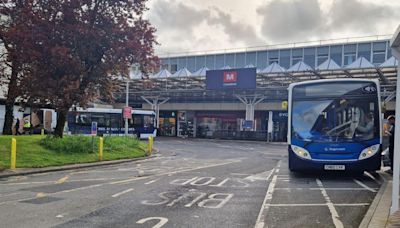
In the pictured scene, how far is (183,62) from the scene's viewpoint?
54.2 meters

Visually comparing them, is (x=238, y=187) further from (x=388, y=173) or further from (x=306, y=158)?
(x=388, y=173)

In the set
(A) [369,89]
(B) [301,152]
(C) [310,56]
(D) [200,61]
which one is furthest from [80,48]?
(D) [200,61]

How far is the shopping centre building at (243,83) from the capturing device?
37.9 metres

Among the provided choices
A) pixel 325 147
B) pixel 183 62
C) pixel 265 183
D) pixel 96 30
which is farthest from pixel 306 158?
pixel 183 62

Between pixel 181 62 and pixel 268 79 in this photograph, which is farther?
pixel 181 62

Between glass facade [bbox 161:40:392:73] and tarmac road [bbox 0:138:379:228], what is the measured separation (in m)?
28.2

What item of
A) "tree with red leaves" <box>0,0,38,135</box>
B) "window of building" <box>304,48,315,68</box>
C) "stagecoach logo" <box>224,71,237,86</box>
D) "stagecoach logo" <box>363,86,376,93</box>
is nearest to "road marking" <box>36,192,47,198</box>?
"stagecoach logo" <box>363,86,376,93</box>

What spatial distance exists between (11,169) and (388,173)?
41.4 ft

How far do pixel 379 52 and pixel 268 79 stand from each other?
11.0 m

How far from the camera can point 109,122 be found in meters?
41.8

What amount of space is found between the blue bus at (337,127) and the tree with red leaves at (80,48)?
9.36 meters

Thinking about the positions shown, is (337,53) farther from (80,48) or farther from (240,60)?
(80,48)

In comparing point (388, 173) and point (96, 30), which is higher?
point (96, 30)

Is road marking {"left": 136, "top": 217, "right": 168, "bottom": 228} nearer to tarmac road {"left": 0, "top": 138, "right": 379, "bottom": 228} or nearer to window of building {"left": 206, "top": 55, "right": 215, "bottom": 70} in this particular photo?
tarmac road {"left": 0, "top": 138, "right": 379, "bottom": 228}
